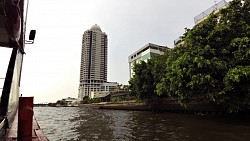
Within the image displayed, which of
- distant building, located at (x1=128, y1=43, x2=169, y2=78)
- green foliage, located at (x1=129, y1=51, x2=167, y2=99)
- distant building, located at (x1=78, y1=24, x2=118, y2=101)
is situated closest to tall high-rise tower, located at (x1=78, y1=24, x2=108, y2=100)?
distant building, located at (x1=78, y1=24, x2=118, y2=101)

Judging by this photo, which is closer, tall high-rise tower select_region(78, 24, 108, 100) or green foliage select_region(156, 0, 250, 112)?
green foliage select_region(156, 0, 250, 112)

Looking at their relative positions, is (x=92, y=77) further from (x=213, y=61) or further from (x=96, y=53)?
(x=213, y=61)

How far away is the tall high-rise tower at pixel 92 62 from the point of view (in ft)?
425

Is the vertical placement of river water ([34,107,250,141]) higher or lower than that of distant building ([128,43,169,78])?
lower

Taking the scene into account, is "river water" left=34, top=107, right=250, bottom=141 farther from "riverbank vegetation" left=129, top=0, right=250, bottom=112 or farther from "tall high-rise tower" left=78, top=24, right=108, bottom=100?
"tall high-rise tower" left=78, top=24, right=108, bottom=100

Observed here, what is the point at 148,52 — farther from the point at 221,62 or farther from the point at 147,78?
the point at 221,62

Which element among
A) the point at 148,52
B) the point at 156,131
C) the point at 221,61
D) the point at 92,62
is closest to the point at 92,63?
the point at 92,62

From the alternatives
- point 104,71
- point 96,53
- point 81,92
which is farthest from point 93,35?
point 81,92

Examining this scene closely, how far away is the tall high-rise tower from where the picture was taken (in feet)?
425

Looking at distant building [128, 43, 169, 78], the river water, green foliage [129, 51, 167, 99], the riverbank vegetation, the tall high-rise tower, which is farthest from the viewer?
the tall high-rise tower

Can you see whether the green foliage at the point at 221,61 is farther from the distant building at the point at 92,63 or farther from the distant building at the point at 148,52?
the distant building at the point at 92,63

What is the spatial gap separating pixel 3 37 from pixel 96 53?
12649cm

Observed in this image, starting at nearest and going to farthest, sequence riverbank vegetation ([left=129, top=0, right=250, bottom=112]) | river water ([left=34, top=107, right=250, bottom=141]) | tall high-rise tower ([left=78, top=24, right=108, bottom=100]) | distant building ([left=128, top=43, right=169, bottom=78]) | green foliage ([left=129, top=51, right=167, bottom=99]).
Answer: river water ([left=34, top=107, right=250, bottom=141]) < riverbank vegetation ([left=129, top=0, right=250, bottom=112]) < green foliage ([left=129, top=51, right=167, bottom=99]) < distant building ([left=128, top=43, right=169, bottom=78]) < tall high-rise tower ([left=78, top=24, right=108, bottom=100])

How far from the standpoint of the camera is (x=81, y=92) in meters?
135
